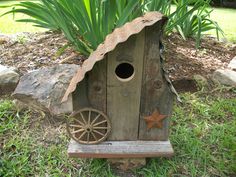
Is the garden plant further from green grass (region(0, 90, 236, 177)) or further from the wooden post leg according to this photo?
the wooden post leg

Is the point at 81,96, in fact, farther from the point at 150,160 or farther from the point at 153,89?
the point at 150,160

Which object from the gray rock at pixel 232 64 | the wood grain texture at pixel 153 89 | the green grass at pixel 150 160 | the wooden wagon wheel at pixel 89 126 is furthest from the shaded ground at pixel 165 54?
the wooden wagon wheel at pixel 89 126

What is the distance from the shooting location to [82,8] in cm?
256

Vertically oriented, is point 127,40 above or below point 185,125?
above

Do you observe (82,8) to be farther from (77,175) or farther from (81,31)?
(77,175)

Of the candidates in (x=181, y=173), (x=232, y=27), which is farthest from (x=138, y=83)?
(x=232, y=27)

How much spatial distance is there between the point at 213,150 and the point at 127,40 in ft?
3.33

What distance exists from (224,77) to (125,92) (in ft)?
4.58

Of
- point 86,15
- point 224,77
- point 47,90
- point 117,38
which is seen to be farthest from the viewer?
point 224,77

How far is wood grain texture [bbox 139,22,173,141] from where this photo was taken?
1.64 m

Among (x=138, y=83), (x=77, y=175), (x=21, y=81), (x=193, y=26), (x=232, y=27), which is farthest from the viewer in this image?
(x=232, y=27)

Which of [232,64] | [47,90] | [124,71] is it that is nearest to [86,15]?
[47,90]

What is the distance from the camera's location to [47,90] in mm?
2393

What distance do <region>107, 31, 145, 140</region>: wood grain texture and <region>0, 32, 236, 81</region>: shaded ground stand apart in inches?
41.9
